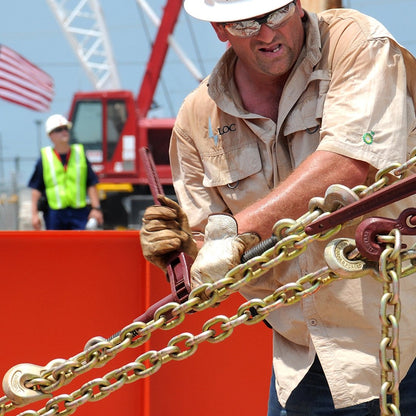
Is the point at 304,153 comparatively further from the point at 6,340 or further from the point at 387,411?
the point at 6,340

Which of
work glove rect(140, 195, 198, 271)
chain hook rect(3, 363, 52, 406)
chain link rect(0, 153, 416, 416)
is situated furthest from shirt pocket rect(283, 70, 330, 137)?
chain hook rect(3, 363, 52, 406)

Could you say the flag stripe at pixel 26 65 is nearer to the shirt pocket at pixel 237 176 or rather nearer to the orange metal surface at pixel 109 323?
the orange metal surface at pixel 109 323

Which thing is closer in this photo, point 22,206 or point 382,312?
point 382,312

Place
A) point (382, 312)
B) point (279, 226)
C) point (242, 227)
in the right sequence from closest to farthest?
point (382, 312) → point (279, 226) → point (242, 227)

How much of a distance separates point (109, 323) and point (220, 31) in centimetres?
184

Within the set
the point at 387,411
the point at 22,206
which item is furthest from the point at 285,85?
the point at 22,206

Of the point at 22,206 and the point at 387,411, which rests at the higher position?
the point at 387,411

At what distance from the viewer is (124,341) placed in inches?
82.0

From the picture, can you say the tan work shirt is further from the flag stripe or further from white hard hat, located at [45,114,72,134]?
the flag stripe

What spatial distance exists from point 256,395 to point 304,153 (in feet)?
6.27

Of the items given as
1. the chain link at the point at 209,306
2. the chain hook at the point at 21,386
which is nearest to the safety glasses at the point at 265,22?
the chain link at the point at 209,306

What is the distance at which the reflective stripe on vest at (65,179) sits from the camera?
9.07m

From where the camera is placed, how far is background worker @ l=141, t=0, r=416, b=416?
249 centimetres

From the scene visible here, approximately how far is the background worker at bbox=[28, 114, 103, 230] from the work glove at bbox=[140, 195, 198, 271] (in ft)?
21.1
